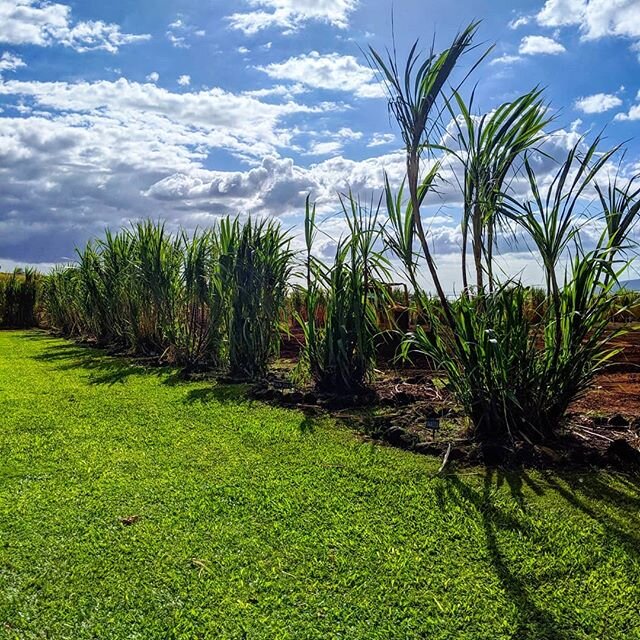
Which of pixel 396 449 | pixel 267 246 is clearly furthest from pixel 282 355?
pixel 396 449

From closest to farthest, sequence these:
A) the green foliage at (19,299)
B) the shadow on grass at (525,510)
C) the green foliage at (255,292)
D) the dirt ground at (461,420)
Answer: the shadow on grass at (525,510), the dirt ground at (461,420), the green foliage at (255,292), the green foliage at (19,299)

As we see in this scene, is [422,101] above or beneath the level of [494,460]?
above

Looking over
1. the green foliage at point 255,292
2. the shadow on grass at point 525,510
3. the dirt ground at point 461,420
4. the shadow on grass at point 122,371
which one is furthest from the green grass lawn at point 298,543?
the green foliage at point 255,292

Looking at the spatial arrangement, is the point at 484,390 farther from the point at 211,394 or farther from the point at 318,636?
the point at 211,394

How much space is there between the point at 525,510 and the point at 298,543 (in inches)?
35.8

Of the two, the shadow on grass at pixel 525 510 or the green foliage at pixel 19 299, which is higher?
the green foliage at pixel 19 299

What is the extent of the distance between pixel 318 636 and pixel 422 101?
8.91 ft

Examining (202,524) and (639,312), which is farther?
(639,312)

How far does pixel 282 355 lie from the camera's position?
23.9ft

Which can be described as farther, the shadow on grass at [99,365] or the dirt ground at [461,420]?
the shadow on grass at [99,365]

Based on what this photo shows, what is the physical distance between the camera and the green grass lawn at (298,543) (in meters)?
1.55

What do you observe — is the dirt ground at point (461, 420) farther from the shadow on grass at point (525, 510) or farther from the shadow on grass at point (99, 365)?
the shadow on grass at point (99, 365)

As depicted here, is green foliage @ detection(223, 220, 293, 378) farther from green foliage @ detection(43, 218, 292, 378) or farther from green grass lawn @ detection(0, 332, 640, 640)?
green grass lawn @ detection(0, 332, 640, 640)

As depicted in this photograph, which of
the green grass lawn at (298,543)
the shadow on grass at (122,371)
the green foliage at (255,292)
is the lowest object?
the green grass lawn at (298,543)
